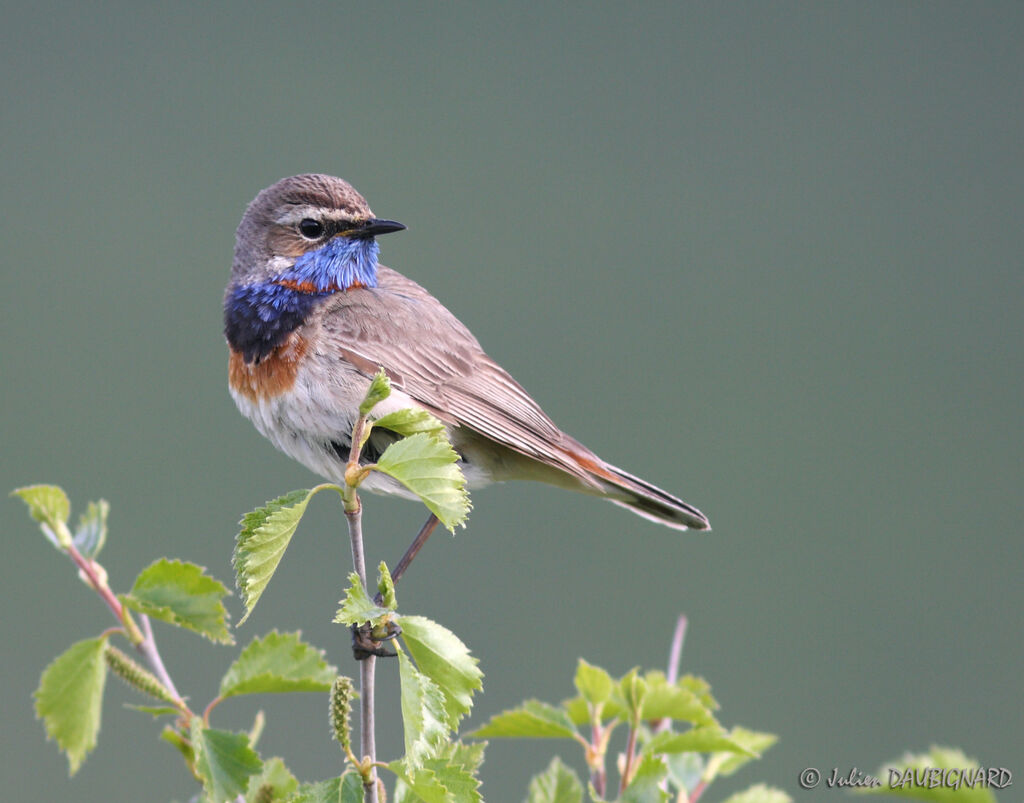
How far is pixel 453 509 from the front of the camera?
1778 mm

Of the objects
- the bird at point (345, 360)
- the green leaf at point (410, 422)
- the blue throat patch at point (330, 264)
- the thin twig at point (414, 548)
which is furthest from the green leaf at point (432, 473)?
the blue throat patch at point (330, 264)

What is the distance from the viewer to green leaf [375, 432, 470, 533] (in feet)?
5.80

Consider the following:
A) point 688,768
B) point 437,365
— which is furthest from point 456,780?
point 437,365

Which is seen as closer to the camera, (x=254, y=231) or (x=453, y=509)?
Answer: (x=453, y=509)

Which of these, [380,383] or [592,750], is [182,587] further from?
[592,750]

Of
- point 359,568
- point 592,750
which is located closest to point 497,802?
point 592,750

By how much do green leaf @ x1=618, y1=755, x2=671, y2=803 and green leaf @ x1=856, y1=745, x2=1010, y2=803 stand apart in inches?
18.1

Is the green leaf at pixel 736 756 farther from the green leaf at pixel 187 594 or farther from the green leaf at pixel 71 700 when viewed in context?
the green leaf at pixel 71 700

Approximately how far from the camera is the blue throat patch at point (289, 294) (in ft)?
12.3

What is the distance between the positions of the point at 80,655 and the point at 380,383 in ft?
1.85

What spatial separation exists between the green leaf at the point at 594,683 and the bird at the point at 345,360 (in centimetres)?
157

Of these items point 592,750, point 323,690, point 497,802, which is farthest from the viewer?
point 497,802

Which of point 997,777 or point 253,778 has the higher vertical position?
point 997,777

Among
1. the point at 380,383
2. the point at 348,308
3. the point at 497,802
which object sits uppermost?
the point at 348,308
